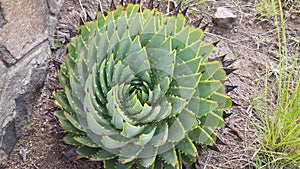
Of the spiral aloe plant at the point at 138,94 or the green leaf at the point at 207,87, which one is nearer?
the spiral aloe plant at the point at 138,94

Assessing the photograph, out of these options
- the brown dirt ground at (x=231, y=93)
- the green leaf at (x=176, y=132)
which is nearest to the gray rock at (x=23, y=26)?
the brown dirt ground at (x=231, y=93)

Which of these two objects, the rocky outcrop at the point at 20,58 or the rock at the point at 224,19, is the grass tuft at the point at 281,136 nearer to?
the rock at the point at 224,19

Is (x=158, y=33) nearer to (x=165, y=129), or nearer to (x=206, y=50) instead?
(x=206, y=50)

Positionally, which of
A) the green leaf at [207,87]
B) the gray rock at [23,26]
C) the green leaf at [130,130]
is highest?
the gray rock at [23,26]

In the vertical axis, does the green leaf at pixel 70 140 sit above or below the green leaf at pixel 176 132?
below

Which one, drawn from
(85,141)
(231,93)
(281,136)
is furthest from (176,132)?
(231,93)

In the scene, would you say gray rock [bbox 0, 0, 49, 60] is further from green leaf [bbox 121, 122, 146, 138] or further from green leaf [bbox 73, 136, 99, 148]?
green leaf [bbox 121, 122, 146, 138]
